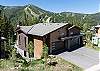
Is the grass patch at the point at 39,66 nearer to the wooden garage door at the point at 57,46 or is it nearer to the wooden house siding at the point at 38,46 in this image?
the wooden house siding at the point at 38,46

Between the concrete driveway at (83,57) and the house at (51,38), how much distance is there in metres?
2.87

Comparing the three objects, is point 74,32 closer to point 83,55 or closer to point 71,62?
point 83,55

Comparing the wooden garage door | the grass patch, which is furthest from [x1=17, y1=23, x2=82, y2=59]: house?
the grass patch

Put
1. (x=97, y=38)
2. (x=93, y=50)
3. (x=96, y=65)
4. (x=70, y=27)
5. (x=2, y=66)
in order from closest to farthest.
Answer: (x=2, y=66) < (x=96, y=65) < (x=93, y=50) < (x=70, y=27) < (x=97, y=38)

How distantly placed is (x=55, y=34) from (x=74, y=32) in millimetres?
7961

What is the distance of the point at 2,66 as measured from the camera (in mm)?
29703

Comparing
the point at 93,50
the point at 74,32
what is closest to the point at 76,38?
the point at 74,32

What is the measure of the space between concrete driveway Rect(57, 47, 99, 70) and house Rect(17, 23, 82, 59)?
2867 mm

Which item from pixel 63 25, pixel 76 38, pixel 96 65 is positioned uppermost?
pixel 63 25

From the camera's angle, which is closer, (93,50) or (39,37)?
(39,37)

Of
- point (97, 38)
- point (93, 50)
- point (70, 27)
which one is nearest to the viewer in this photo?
point (93, 50)

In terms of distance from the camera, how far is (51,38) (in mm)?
40844

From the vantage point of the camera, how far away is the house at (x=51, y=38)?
4056 cm

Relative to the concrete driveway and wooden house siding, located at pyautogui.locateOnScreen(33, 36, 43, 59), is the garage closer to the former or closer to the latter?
the concrete driveway
